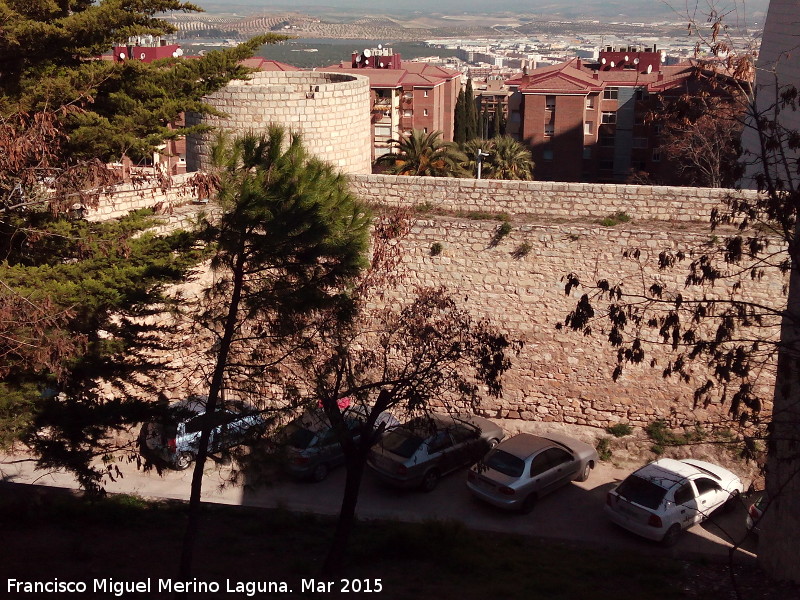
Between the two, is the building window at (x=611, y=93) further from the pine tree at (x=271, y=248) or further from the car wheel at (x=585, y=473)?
the pine tree at (x=271, y=248)

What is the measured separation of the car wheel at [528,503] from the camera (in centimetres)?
1095

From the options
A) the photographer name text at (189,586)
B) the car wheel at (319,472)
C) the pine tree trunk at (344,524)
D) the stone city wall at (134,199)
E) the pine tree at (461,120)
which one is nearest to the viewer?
the photographer name text at (189,586)

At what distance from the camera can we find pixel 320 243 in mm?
7953

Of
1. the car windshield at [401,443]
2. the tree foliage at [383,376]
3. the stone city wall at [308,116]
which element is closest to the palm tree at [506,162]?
the stone city wall at [308,116]

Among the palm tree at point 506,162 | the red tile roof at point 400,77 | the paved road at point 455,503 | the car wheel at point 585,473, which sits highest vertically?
the red tile roof at point 400,77

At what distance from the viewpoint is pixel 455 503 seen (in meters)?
11.2

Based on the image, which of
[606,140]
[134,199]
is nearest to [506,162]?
[134,199]

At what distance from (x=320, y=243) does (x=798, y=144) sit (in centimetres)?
420

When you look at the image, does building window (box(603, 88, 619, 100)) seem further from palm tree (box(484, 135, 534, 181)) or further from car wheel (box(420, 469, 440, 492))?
car wheel (box(420, 469, 440, 492))

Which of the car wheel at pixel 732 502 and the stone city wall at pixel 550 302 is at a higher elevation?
the stone city wall at pixel 550 302

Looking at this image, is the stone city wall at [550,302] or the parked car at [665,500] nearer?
the parked car at [665,500]

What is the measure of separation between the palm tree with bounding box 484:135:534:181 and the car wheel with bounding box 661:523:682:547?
1015 cm

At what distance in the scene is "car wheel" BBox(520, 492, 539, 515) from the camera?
10945 millimetres

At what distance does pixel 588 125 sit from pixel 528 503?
26684 millimetres
